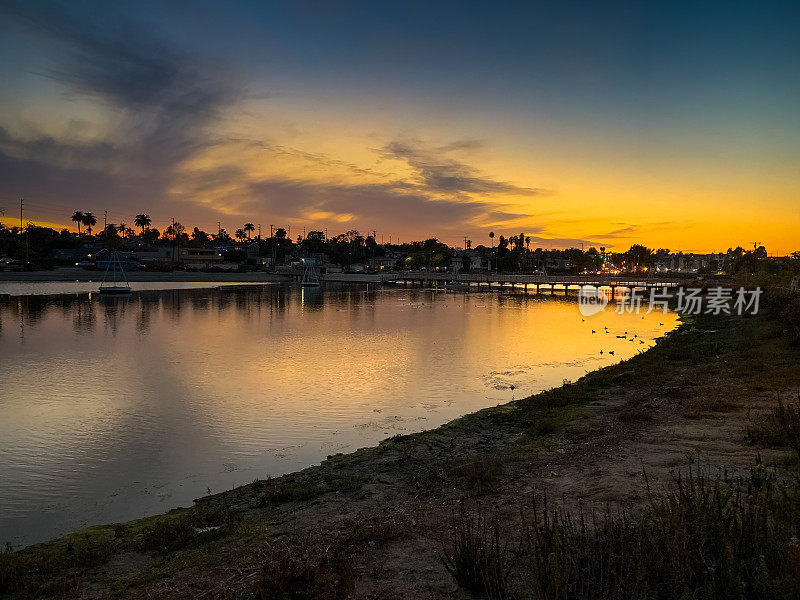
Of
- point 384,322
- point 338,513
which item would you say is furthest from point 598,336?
point 338,513

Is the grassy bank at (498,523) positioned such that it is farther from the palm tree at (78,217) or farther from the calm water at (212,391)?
the palm tree at (78,217)

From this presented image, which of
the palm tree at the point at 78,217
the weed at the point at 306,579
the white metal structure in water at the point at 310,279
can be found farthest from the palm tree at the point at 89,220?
the weed at the point at 306,579

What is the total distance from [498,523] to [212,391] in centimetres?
1871

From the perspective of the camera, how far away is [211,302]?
226 feet

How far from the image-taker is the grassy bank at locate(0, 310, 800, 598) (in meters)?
5.07

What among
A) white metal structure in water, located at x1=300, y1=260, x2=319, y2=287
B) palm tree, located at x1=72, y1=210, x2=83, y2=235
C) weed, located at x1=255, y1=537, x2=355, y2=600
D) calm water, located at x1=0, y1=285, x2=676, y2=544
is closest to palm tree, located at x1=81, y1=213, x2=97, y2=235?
palm tree, located at x1=72, y1=210, x2=83, y2=235

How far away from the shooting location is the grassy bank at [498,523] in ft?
16.6

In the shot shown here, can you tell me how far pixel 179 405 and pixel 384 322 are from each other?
3061 cm

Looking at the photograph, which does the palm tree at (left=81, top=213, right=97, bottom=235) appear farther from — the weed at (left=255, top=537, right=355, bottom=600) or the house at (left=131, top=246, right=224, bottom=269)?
the weed at (left=255, top=537, right=355, bottom=600)

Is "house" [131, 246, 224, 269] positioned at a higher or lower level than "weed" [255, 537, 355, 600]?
higher

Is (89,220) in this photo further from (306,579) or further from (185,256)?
(306,579)

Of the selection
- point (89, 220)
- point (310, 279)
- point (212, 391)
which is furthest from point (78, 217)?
point (212, 391)

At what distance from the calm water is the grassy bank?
209 centimetres

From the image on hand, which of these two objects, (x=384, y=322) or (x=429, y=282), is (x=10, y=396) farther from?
(x=429, y=282)
